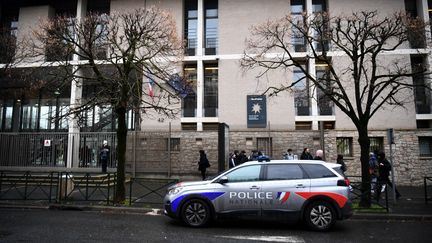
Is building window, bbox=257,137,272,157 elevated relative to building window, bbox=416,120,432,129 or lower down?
lower down

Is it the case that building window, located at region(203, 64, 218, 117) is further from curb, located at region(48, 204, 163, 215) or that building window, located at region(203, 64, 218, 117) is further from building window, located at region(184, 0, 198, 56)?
curb, located at region(48, 204, 163, 215)

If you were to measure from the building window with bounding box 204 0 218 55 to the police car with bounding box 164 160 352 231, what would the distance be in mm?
16383

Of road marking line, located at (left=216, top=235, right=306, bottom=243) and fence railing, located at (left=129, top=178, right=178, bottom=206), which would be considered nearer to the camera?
road marking line, located at (left=216, top=235, right=306, bottom=243)

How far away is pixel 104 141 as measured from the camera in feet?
66.9

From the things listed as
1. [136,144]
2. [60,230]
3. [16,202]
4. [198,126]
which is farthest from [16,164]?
[60,230]

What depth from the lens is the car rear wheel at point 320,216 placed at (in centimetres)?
814

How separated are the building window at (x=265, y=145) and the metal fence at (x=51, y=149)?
893cm

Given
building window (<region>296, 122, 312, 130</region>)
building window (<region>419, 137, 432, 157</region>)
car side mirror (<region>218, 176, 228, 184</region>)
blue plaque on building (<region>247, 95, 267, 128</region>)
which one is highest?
blue plaque on building (<region>247, 95, 267, 128</region>)

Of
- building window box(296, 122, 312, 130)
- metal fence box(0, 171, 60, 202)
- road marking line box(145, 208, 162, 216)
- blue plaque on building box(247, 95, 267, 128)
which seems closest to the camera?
road marking line box(145, 208, 162, 216)

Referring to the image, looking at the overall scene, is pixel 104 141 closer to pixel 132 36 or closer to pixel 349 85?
pixel 132 36

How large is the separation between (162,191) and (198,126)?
8.62 meters

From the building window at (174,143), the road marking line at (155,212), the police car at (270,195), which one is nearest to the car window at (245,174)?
the police car at (270,195)

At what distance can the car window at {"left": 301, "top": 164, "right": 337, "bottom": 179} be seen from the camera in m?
8.38

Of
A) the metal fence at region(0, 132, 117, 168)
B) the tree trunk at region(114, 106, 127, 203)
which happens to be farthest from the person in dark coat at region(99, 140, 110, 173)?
the tree trunk at region(114, 106, 127, 203)
